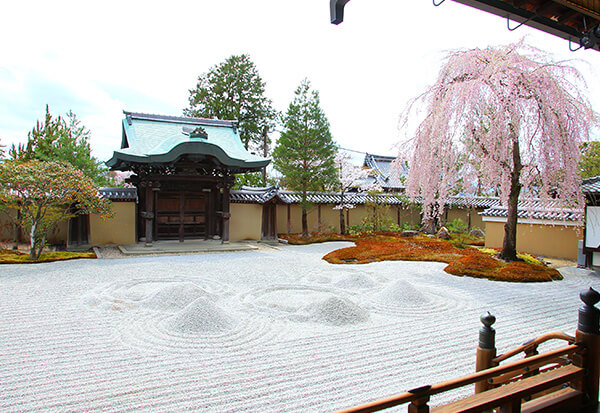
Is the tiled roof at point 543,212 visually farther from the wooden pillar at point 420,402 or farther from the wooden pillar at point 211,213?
the wooden pillar at point 211,213

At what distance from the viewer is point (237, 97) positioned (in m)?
23.7

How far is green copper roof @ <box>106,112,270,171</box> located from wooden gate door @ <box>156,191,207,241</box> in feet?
5.75

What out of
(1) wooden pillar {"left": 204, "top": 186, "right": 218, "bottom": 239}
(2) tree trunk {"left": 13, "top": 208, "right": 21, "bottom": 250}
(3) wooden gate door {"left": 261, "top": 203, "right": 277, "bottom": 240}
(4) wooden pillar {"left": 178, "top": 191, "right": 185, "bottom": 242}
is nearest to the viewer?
(2) tree trunk {"left": 13, "top": 208, "right": 21, "bottom": 250}

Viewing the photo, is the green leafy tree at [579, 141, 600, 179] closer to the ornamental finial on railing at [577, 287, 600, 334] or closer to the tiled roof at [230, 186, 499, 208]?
the tiled roof at [230, 186, 499, 208]

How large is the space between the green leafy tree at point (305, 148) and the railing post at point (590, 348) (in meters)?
12.5

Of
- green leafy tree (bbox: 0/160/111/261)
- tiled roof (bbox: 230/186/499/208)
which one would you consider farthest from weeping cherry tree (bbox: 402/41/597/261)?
green leafy tree (bbox: 0/160/111/261)

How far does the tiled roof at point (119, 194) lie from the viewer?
12.0 metres

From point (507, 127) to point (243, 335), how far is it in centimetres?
759

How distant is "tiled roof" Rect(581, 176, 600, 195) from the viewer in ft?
28.3

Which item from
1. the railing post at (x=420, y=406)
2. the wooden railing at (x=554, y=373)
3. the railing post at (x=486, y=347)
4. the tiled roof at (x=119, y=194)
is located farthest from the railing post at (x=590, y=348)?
the tiled roof at (x=119, y=194)

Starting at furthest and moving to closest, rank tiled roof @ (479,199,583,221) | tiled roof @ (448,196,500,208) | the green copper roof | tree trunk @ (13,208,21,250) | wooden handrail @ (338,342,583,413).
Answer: tiled roof @ (448,196,500,208)
tree trunk @ (13,208,21,250)
the green copper roof
tiled roof @ (479,199,583,221)
wooden handrail @ (338,342,583,413)

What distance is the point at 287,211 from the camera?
54.1 ft

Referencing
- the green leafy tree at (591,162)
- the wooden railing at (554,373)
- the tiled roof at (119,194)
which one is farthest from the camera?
the green leafy tree at (591,162)

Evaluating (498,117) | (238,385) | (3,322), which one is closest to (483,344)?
(238,385)
